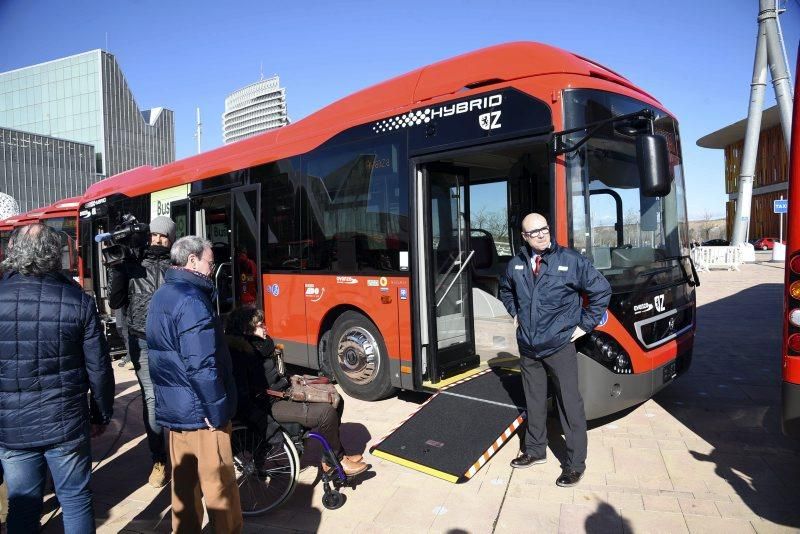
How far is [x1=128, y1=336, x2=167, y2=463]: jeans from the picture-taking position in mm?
4152

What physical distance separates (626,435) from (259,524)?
316cm

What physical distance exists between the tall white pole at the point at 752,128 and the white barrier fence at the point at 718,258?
4258 millimetres

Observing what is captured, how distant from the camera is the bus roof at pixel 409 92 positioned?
458cm

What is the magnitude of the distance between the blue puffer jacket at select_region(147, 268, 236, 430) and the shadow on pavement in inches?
131

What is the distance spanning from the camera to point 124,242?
4.38m

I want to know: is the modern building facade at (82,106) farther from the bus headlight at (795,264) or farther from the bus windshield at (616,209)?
the bus headlight at (795,264)

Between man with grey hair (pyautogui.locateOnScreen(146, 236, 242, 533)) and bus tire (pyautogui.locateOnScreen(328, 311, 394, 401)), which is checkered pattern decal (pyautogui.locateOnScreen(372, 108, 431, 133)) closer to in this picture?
bus tire (pyautogui.locateOnScreen(328, 311, 394, 401))

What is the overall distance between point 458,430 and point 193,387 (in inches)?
96.2

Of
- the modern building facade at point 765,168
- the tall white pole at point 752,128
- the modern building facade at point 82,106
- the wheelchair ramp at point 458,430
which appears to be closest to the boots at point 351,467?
the wheelchair ramp at point 458,430

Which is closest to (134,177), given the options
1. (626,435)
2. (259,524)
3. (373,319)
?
(373,319)

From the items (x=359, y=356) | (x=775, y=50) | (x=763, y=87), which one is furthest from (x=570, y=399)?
(x=763, y=87)

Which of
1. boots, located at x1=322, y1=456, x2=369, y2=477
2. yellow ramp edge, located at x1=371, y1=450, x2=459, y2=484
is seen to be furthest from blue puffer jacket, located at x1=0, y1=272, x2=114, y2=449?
yellow ramp edge, located at x1=371, y1=450, x2=459, y2=484

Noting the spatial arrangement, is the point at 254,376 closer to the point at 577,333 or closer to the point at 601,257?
the point at 577,333

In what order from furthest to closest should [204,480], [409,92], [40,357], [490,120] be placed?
[409,92], [490,120], [204,480], [40,357]
